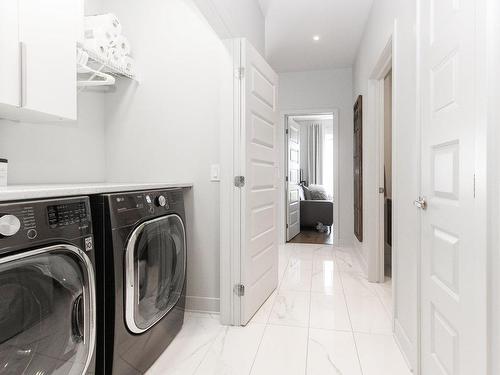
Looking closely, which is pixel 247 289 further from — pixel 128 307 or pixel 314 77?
pixel 314 77

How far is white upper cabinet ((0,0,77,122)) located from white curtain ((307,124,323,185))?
273 inches

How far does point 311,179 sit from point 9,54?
24.0 feet

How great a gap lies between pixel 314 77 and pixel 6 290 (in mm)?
4777

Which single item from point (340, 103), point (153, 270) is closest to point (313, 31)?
point (340, 103)

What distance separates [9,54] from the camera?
4.50 feet

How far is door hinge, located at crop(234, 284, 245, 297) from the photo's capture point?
2.16 m

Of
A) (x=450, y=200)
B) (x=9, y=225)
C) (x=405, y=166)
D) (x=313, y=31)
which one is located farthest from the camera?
(x=313, y=31)

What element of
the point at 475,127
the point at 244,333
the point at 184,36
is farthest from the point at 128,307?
the point at 184,36

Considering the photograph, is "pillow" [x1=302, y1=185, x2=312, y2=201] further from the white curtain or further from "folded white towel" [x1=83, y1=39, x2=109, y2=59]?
"folded white towel" [x1=83, y1=39, x2=109, y2=59]

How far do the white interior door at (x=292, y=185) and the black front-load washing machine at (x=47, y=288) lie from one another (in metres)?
4.02

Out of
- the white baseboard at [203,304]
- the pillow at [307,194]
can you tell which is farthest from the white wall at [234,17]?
the pillow at [307,194]

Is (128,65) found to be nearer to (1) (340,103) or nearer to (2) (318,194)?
(1) (340,103)

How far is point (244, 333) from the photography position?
2.08m

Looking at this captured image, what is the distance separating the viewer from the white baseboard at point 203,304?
2355 mm
